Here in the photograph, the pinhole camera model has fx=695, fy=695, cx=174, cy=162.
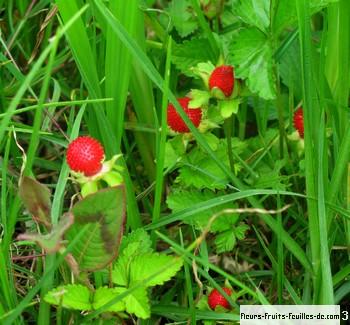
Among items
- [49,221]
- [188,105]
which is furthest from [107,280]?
[188,105]

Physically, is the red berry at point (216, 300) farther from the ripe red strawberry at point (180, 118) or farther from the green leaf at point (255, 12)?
the green leaf at point (255, 12)

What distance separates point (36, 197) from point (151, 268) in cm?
20

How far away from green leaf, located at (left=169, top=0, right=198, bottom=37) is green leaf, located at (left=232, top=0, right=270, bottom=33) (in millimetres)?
289

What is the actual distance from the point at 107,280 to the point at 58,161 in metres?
0.49

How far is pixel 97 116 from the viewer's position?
1.16 metres

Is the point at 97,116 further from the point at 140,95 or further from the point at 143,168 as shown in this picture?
the point at 143,168

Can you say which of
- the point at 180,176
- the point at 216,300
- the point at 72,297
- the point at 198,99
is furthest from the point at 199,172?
the point at 72,297

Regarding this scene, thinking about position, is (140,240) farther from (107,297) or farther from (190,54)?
(190,54)

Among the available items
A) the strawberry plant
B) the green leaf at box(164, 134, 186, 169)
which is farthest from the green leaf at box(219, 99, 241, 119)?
the green leaf at box(164, 134, 186, 169)

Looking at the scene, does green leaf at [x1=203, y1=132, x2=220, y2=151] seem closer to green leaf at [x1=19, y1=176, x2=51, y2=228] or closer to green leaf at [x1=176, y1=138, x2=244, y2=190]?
green leaf at [x1=176, y1=138, x2=244, y2=190]

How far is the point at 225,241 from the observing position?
48.5 inches

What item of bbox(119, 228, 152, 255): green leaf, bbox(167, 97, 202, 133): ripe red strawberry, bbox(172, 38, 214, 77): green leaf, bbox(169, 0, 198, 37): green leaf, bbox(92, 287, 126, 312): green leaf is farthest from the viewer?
bbox(169, 0, 198, 37): green leaf

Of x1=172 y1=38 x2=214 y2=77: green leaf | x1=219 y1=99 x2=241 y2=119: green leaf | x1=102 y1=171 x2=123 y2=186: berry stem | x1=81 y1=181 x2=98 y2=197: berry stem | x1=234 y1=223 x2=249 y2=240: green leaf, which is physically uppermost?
x1=172 y1=38 x2=214 y2=77: green leaf

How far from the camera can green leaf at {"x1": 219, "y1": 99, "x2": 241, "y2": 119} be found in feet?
3.81
